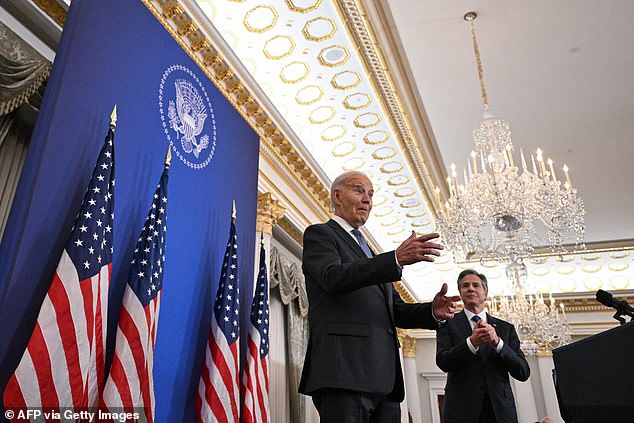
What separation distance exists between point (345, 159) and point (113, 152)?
12.9 feet

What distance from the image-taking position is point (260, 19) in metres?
3.96

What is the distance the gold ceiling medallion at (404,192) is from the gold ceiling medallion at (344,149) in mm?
1245

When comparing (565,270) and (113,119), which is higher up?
(565,270)

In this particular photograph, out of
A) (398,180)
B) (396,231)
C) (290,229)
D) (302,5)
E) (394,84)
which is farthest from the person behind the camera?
(396,231)

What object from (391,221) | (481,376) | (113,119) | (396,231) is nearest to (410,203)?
(391,221)

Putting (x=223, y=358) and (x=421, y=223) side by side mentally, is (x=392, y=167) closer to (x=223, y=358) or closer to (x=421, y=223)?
(x=421, y=223)

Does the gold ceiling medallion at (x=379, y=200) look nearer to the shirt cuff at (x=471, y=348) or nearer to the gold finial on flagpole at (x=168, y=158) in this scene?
the gold finial on flagpole at (x=168, y=158)

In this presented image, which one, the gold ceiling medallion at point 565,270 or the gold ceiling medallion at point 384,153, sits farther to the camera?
the gold ceiling medallion at point 565,270

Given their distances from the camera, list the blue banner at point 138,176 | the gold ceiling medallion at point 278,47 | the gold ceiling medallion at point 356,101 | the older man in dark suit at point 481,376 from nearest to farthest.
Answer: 1. the blue banner at point 138,176
2. the older man in dark suit at point 481,376
3. the gold ceiling medallion at point 278,47
4. the gold ceiling medallion at point 356,101

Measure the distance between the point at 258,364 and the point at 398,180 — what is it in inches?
149

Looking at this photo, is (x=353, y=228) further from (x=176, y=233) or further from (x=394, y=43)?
(x=394, y=43)

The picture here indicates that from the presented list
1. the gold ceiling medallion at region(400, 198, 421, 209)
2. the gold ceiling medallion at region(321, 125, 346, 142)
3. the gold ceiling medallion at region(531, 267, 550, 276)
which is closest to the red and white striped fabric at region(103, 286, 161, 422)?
the gold ceiling medallion at region(321, 125, 346, 142)

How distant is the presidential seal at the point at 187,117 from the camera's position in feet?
9.91

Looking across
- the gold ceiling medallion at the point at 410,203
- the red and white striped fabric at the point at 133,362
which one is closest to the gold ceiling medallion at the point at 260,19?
the red and white striped fabric at the point at 133,362
